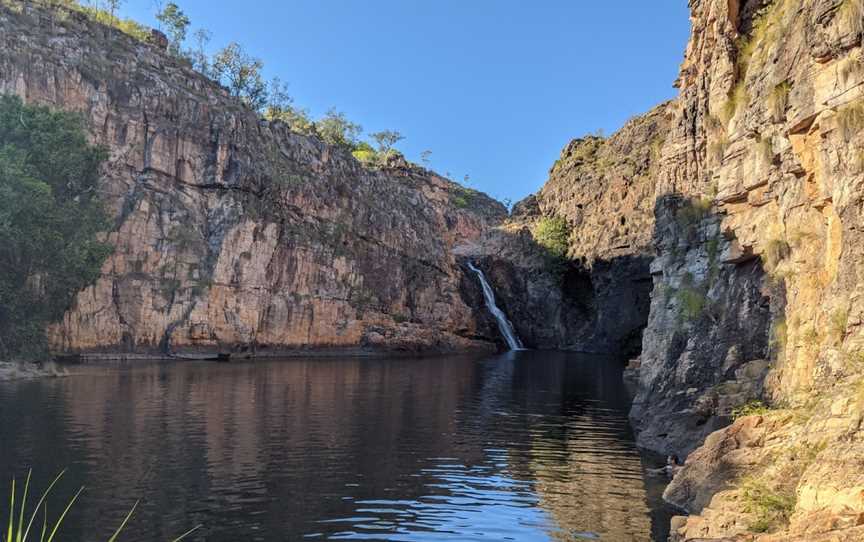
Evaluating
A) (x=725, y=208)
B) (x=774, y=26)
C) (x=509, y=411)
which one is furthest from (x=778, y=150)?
(x=509, y=411)

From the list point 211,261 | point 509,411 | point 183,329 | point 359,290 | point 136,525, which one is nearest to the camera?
point 136,525

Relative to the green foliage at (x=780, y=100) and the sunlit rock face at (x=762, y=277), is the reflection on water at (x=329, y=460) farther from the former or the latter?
the green foliage at (x=780, y=100)

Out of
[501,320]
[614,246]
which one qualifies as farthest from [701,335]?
[501,320]

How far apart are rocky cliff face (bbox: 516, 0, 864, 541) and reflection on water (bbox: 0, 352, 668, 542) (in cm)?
279

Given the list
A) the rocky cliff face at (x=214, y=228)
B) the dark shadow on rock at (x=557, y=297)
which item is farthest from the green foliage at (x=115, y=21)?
the dark shadow on rock at (x=557, y=297)

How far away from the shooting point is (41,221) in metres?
49.6

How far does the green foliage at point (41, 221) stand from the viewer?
4803 cm

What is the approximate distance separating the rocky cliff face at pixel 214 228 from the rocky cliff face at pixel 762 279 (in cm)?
5094

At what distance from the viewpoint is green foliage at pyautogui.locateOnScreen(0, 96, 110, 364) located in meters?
48.0

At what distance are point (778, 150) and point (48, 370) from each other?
1752 inches

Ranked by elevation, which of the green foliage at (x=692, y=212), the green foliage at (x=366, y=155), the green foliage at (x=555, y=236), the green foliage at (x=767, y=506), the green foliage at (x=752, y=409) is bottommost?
the green foliage at (x=767, y=506)

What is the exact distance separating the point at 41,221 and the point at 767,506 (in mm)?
49563

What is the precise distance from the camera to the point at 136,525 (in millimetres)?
15992

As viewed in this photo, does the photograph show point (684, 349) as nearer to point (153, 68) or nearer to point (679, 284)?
point (679, 284)
